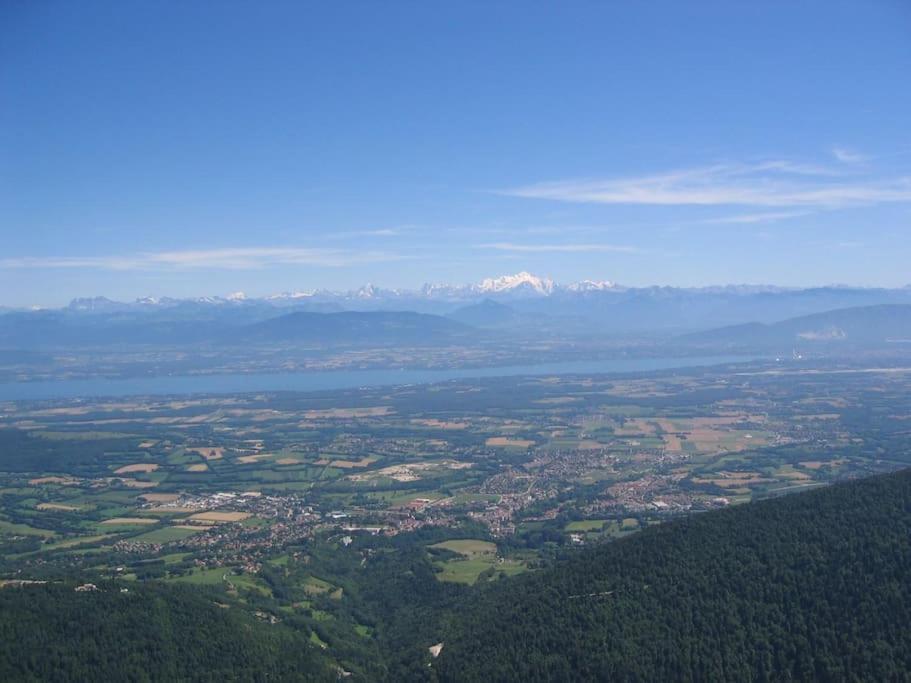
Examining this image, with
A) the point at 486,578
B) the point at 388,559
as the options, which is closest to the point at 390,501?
the point at 388,559

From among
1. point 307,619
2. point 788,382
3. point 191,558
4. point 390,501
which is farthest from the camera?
point 788,382

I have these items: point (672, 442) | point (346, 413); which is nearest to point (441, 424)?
point (346, 413)

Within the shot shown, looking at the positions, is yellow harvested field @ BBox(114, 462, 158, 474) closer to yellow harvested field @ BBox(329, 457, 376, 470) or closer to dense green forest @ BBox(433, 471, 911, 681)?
yellow harvested field @ BBox(329, 457, 376, 470)

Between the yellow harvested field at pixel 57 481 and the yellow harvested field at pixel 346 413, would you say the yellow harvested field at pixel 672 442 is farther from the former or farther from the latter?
the yellow harvested field at pixel 57 481

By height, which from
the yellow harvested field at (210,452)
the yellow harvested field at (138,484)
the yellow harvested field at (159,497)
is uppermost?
the yellow harvested field at (210,452)

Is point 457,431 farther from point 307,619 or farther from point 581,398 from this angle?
point 307,619

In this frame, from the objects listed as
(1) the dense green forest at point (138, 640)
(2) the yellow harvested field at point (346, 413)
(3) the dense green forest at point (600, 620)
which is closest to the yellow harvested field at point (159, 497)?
(3) the dense green forest at point (600, 620)
